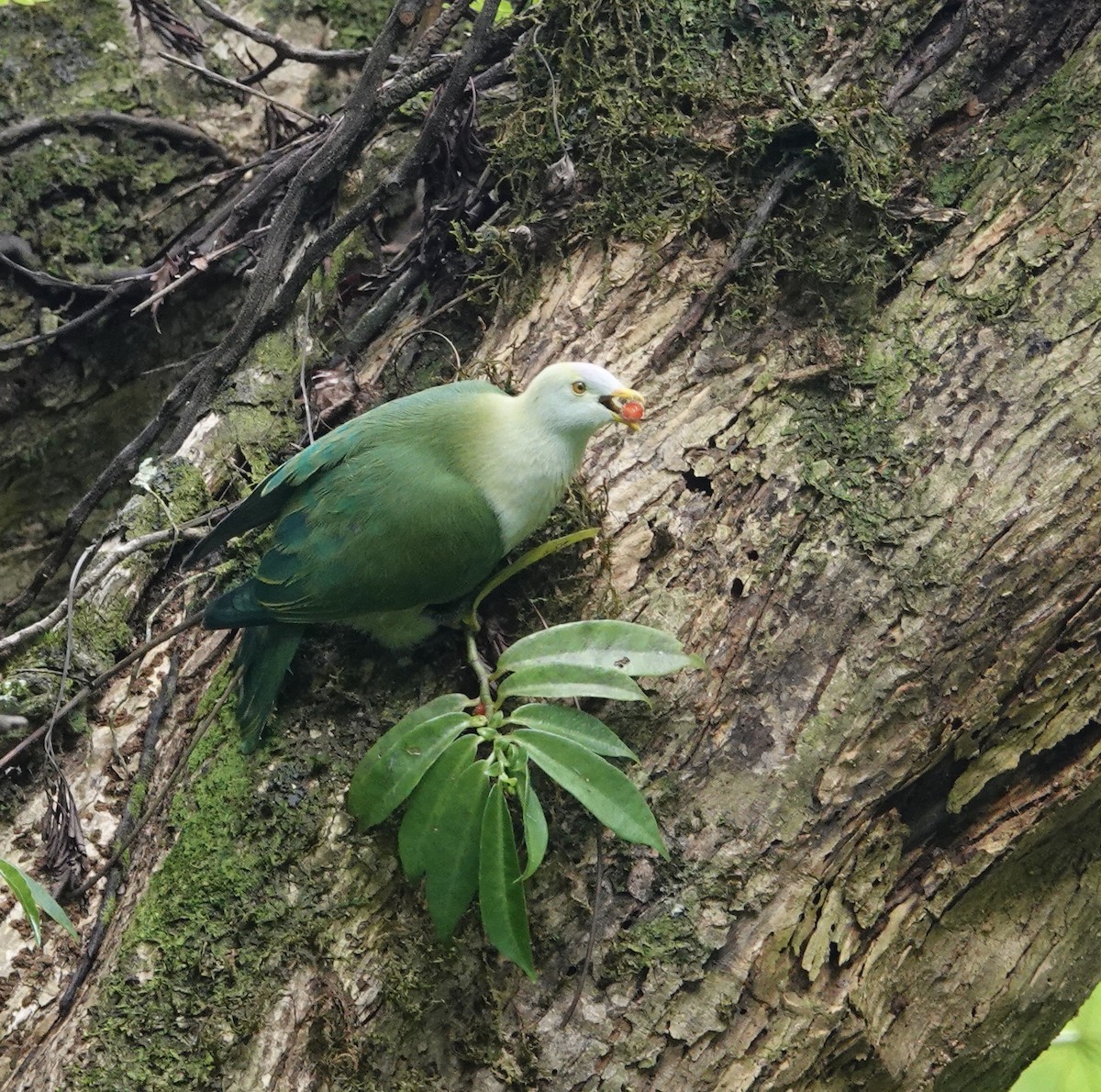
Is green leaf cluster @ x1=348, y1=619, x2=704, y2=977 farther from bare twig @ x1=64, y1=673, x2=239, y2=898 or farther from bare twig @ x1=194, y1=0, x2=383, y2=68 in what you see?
bare twig @ x1=194, y1=0, x2=383, y2=68

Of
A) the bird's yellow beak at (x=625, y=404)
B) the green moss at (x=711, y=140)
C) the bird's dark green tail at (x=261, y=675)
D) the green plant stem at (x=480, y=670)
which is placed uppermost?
the green moss at (x=711, y=140)

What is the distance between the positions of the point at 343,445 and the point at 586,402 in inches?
22.8

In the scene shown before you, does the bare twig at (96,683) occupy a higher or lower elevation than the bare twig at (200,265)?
lower

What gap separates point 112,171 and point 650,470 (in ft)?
8.03

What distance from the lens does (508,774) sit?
80.3 inches

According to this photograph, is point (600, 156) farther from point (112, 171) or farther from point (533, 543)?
point (112, 171)

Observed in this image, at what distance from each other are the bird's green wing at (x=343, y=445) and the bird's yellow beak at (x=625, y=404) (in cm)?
31

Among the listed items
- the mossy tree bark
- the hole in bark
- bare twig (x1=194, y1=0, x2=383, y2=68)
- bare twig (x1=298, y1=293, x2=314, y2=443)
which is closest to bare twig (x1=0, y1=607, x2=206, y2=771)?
the mossy tree bark

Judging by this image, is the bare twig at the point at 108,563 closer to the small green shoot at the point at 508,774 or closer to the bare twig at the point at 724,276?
the small green shoot at the point at 508,774

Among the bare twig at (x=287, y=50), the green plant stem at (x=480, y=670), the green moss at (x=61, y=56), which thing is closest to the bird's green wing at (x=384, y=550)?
the green plant stem at (x=480, y=670)

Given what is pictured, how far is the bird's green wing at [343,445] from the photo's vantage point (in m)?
2.48

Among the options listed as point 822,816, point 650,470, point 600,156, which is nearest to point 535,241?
point 600,156

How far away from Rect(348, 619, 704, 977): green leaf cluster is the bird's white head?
498 millimetres

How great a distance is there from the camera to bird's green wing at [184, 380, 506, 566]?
248 cm
